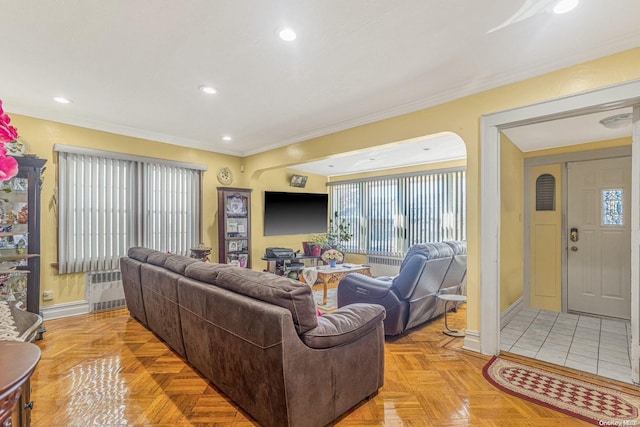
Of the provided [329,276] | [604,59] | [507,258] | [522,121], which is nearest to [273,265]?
[329,276]

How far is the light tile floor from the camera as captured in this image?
2.61m

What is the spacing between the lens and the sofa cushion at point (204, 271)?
7.19 feet

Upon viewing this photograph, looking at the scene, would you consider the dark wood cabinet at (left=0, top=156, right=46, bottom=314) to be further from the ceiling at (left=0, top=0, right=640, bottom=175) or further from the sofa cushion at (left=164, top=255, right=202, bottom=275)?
the sofa cushion at (left=164, top=255, right=202, bottom=275)

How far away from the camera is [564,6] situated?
5.95 ft

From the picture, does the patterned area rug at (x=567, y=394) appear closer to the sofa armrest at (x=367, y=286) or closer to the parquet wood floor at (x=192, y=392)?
the parquet wood floor at (x=192, y=392)

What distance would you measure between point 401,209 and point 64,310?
17.9 feet

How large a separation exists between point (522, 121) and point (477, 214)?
33.9 inches

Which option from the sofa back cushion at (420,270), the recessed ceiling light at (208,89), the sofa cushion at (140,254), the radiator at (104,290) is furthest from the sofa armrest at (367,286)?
the radiator at (104,290)

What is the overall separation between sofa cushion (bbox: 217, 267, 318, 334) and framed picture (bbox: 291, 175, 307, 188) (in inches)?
190

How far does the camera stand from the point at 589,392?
2199mm

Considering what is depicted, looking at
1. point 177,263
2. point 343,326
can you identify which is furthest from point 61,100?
point 343,326

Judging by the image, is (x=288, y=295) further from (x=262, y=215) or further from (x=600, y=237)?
(x=262, y=215)

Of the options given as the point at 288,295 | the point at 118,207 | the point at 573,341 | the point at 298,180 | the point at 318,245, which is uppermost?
the point at 298,180

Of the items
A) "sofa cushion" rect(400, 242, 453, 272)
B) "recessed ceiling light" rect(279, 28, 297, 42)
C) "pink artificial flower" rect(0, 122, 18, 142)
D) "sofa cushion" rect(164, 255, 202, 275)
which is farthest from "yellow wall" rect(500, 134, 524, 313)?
"pink artificial flower" rect(0, 122, 18, 142)
